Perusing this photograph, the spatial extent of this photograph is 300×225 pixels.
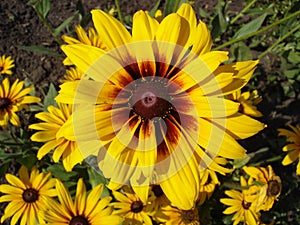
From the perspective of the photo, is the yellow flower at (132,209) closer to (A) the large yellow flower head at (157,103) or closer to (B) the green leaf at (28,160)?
(B) the green leaf at (28,160)

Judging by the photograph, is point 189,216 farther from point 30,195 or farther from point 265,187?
point 30,195

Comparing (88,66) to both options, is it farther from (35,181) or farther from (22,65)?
(22,65)

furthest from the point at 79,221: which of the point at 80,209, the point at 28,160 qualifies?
the point at 28,160

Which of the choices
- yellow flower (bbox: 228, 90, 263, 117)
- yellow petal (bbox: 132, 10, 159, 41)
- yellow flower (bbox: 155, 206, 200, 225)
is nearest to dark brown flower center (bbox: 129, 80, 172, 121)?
yellow petal (bbox: 132, 10, 159, 41)

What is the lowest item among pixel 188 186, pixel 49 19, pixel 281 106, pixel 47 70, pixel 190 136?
pixel 188 186

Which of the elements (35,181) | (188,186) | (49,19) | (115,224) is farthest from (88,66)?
(49,19)

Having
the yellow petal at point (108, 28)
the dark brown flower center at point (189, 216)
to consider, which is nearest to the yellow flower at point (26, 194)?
the dark brown flower center at point (189, 216)
